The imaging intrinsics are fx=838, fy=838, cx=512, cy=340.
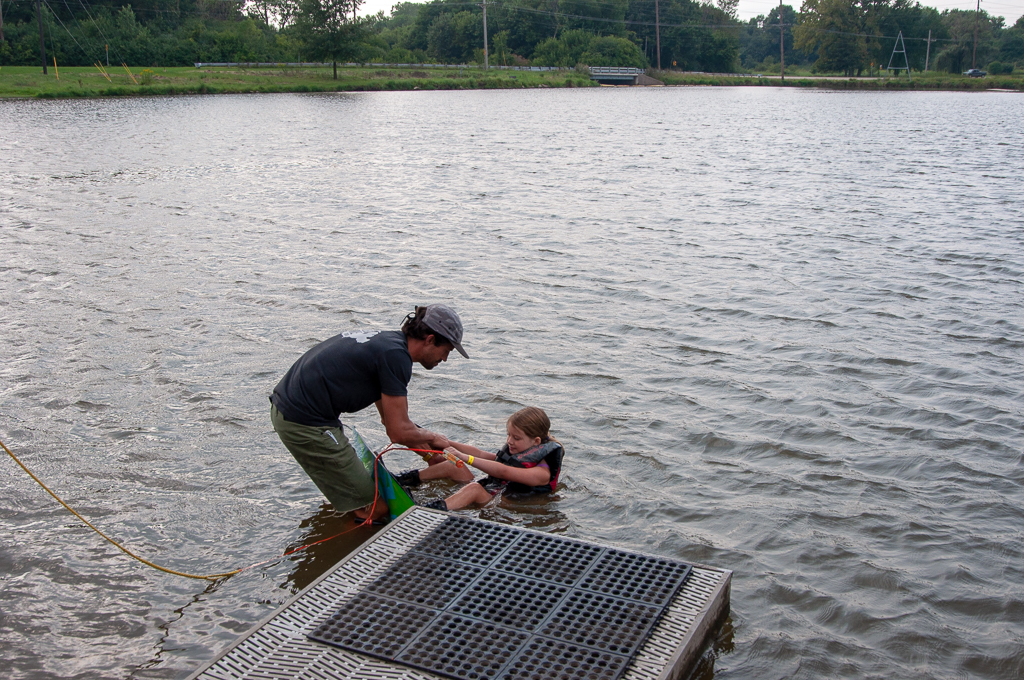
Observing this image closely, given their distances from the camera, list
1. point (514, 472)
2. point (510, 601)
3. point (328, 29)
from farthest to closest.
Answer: point (328, 29), point (514, 472), point (510, 601)

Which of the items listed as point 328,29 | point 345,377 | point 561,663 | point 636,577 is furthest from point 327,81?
point 561,663

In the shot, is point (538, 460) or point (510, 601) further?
point (538, 460)

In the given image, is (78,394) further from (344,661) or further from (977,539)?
(977,539)

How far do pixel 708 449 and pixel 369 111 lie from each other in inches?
1725

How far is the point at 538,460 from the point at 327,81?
72.7 m

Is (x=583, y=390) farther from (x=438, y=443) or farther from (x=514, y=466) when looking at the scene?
(x=438, y=443)

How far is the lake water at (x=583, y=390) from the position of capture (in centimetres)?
471

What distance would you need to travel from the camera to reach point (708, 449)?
6.71 metres

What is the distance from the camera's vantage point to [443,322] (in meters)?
4.83

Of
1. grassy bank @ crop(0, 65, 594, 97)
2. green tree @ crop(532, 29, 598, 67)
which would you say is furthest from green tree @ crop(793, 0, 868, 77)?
grassy bank @ crop(0, 65, 594, 97)

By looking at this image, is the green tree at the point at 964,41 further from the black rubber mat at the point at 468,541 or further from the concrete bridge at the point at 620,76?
the black rubber mat at the point at 468,541

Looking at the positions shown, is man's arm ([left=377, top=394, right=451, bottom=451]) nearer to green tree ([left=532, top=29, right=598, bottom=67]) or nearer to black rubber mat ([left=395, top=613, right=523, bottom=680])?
black rubber mat ([left=395, top=613, right=523, bottom=680])

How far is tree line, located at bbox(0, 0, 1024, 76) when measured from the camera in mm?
73750

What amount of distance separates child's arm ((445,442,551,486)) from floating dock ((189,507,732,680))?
35.5 inches
